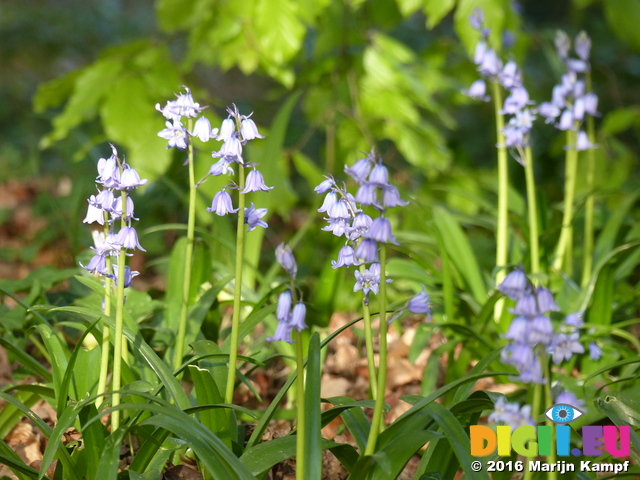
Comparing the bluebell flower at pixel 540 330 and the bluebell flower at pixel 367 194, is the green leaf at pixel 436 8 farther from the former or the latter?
the bluebell flower at pixel 540 330

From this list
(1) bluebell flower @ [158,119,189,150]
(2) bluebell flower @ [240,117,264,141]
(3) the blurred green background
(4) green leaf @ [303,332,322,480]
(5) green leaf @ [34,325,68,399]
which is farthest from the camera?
(3) the blurred green background

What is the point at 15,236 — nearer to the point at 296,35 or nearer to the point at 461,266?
the point at 296,35

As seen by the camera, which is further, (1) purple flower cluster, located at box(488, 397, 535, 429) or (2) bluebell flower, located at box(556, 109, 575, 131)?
(2) bluebell flower, located at box(556, 109, 575, 131)

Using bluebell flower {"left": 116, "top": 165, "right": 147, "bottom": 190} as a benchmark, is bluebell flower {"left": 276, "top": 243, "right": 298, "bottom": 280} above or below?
below

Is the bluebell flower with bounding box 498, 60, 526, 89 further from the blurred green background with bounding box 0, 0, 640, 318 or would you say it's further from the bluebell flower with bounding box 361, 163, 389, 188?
the bluebell flower with bounding box 361, 163, 389, 188

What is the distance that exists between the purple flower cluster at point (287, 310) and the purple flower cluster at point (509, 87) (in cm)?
160

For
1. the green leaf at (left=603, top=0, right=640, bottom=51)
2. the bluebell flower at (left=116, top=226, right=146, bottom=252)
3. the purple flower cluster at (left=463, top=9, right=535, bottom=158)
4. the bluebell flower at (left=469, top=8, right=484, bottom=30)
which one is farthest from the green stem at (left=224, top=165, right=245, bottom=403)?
the green leaf at (left=603, top=0, right=640, bottom=51)

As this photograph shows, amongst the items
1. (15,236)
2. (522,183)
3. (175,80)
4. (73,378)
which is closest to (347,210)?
(73,378)

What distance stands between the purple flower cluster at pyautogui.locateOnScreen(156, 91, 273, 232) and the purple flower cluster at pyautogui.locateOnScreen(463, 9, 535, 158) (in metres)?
1.44

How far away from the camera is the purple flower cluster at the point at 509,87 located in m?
2.60

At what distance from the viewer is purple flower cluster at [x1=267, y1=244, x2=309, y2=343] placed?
1.29 metres

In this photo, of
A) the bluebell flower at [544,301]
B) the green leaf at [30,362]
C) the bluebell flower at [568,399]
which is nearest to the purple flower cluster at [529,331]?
the bluebell flower at [544,301]

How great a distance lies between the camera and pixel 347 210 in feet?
4.88

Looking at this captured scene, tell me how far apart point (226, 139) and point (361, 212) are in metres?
0.37
